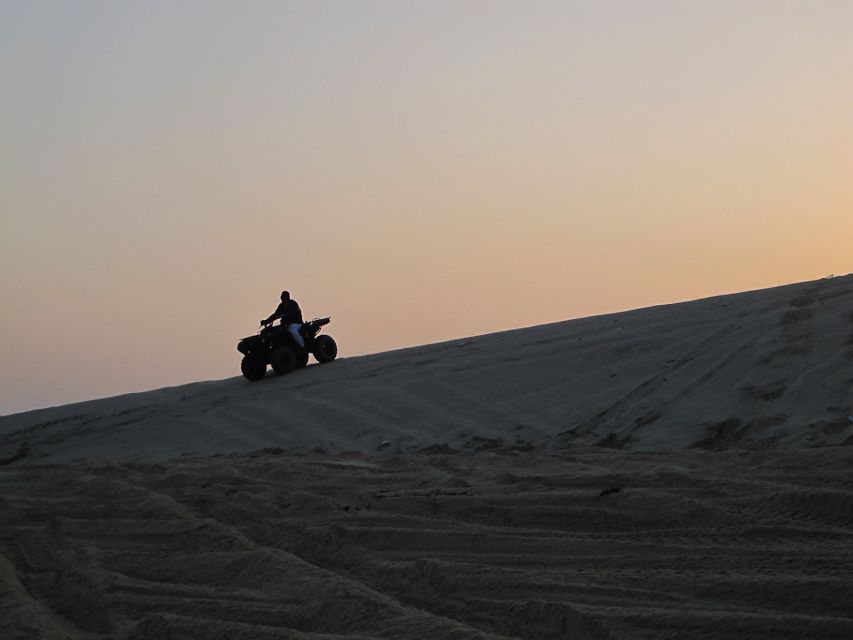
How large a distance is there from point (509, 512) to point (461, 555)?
719 mm

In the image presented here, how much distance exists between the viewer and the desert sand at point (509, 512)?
4039 millimetres

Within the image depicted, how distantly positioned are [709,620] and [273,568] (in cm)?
192

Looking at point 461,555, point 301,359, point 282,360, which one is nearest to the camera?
point 461,555

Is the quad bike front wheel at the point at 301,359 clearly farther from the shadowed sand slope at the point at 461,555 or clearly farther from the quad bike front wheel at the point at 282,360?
the shadowed sand slope at the point at 461,555

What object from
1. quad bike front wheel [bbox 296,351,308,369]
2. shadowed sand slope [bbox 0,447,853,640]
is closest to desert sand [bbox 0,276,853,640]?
shadowed sand slope [bbox 0,447,853,640]

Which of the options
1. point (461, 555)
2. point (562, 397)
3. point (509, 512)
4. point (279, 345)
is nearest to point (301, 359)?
point (279, 345)

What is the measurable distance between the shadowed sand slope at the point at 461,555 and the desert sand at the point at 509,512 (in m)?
0.01

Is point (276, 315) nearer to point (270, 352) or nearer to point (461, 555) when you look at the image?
point (270, 352)

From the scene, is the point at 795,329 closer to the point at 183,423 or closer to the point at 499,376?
the point at 499,376

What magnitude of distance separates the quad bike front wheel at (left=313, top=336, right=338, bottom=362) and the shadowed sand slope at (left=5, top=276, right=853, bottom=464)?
1289mm

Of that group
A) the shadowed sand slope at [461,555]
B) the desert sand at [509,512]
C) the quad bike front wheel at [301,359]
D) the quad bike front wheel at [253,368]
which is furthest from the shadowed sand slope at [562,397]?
the shadowed sand slope at [461,555]

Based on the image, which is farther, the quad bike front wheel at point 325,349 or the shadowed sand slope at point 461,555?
the quad bike front wheel at point 325,349

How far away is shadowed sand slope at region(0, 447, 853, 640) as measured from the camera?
12.8 ft

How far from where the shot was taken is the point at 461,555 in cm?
486
